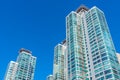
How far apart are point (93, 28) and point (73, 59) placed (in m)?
23.8

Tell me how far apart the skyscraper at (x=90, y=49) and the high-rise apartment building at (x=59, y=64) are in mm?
22176

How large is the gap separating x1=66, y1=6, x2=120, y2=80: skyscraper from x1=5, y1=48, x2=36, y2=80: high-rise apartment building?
5545cm

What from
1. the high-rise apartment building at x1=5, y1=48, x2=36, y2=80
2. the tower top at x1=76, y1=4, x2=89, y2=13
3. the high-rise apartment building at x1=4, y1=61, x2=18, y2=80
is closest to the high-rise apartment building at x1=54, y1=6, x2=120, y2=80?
the tower top at x1=76, y1=4, x2=89, y2=13

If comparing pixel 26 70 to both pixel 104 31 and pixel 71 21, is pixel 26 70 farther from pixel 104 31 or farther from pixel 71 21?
pixel 104 31

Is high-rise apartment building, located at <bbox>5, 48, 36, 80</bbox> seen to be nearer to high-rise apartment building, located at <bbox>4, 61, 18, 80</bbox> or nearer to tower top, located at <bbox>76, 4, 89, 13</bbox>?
high-rise apartment building, located at <bbox>4, 61, 18, 80</bbox>

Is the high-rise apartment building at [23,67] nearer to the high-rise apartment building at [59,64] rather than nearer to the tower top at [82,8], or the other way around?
the high-rise apartment building at [59,64]

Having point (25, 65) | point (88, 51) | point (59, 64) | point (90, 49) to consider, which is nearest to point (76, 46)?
point (88, 51)

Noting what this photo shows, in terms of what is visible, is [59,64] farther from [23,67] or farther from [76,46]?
[23,67]

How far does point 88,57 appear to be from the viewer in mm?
101688

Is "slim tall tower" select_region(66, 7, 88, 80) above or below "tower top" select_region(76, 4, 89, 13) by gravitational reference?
below

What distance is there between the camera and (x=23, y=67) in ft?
502

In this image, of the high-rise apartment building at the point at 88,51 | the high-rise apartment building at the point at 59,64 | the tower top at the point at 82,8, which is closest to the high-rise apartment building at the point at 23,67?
the high-rise apartment building at the point at 59,64

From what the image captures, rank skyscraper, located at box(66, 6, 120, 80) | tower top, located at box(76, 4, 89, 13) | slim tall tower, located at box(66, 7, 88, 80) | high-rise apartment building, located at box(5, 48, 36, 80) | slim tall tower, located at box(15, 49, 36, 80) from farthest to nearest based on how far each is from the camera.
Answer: high-rise apartment building, located at box(5, 48, 36, 80), slim tall tower, located at box(15, 49, 36, 80), tower top, located at box(76, 4, 89, 13), slim tall tower, located at box(66, 7, 88, 80), skyscraper, located at box(66, 6, 120, 80)

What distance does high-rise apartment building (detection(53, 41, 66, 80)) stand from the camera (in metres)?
124
